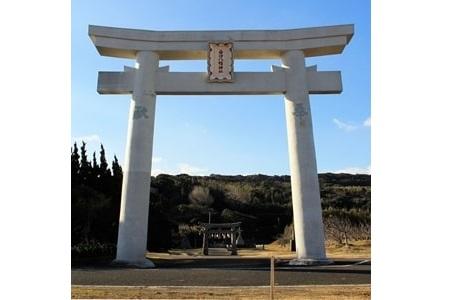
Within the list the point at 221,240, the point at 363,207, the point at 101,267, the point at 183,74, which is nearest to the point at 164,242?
the point at 221,240

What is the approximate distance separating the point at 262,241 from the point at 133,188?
1445 centimetres

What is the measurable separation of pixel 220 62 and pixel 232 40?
0.55m

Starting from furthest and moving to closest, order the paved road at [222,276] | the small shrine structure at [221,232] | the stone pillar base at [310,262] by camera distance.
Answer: the small shrine structure at [221,232]
the stone pillar base at [310,262]
the paved road at [222,276]

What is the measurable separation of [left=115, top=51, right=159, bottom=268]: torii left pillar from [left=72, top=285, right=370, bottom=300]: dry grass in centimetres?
321

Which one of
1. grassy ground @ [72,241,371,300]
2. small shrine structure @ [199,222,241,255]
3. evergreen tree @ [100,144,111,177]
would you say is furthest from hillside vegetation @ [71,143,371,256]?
grassy ground @ [72,241,371,300]

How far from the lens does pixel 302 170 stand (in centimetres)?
1000

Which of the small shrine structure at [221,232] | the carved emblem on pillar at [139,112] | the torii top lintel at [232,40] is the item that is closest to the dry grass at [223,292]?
the carved emblem on pillar at [139,112]

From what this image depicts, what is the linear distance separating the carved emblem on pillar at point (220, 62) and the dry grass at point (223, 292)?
500 cm

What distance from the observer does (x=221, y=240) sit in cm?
1916

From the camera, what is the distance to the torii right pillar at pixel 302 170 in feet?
32.4

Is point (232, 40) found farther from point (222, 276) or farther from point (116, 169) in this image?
point (116, 169)

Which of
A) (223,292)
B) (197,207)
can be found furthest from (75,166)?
(197,207)

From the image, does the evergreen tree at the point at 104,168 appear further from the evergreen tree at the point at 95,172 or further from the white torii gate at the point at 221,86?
the white torii gate at the point at 221,86

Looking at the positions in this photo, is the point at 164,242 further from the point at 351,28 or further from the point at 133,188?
the point at 351,28
